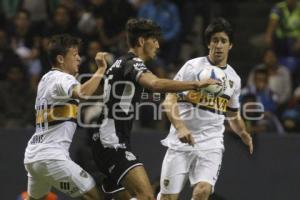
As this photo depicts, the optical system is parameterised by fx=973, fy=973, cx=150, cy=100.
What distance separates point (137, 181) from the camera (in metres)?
9.64

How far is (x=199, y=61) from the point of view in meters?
10.4

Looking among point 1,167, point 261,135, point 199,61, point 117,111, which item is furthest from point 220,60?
→ point 1,167

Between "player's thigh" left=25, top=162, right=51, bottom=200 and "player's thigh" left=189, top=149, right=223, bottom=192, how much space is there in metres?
1.55

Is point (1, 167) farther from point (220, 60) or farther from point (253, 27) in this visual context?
point (253, 27)

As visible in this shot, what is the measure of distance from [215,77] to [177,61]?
501 cm

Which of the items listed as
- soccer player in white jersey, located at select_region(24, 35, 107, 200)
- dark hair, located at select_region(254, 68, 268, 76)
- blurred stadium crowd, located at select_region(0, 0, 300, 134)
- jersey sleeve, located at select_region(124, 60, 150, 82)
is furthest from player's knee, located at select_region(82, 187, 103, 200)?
dark hair, located at select_region(254, 68, 268, 76)

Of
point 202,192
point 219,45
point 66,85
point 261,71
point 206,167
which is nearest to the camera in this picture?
point 66,85

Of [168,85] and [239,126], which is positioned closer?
[168,85]

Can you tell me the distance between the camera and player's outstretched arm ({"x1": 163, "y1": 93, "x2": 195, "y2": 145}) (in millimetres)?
9617

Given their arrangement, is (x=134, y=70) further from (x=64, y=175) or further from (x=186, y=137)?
(x=64, y=175)

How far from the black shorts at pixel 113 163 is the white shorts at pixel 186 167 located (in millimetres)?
579

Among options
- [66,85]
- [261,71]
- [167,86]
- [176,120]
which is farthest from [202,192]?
[261,71]

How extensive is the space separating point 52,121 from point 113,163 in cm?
74

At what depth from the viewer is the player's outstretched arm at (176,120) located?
9.62 meters
